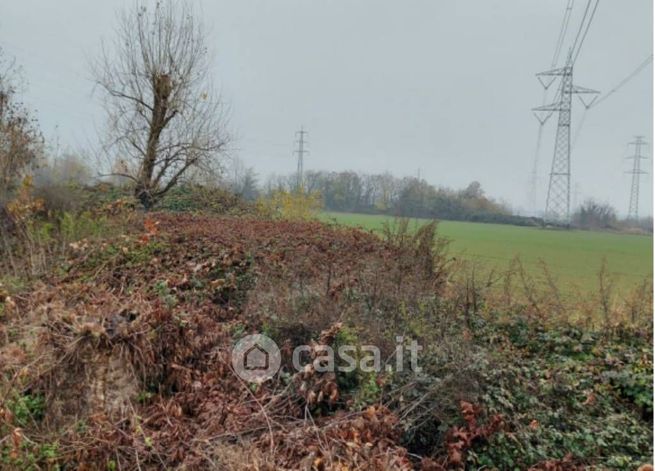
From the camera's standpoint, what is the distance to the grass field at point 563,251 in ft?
24.9

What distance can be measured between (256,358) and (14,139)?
27.2 ft

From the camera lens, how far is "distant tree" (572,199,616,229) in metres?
20.9

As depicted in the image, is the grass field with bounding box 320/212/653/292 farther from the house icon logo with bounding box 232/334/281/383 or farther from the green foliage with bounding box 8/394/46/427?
the green foliage with bounding box 8/394/46/427

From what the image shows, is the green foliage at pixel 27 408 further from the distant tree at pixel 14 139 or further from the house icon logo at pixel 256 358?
the distant tree at pixel 14 139

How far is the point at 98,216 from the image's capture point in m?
7.62

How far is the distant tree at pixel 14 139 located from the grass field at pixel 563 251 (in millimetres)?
7099

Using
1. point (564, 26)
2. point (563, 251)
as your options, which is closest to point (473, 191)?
point (563, 251)

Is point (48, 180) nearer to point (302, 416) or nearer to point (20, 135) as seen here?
point (20, 135)

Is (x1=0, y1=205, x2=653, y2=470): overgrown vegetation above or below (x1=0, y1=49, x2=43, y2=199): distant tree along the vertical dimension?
below

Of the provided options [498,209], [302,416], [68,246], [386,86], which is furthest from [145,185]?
[498,209]

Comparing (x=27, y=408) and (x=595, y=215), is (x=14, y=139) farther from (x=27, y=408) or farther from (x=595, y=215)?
(x=595, y=215)

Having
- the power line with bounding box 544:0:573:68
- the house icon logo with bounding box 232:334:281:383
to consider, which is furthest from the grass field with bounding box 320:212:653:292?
the power line with bounding box 544:0:573:68

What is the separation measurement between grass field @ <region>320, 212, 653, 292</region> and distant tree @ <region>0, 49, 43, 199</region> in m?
Answer: 7.10

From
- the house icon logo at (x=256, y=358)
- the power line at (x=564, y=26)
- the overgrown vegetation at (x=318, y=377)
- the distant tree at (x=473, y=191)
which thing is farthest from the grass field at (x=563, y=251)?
the power line at (x=564, y=26)
